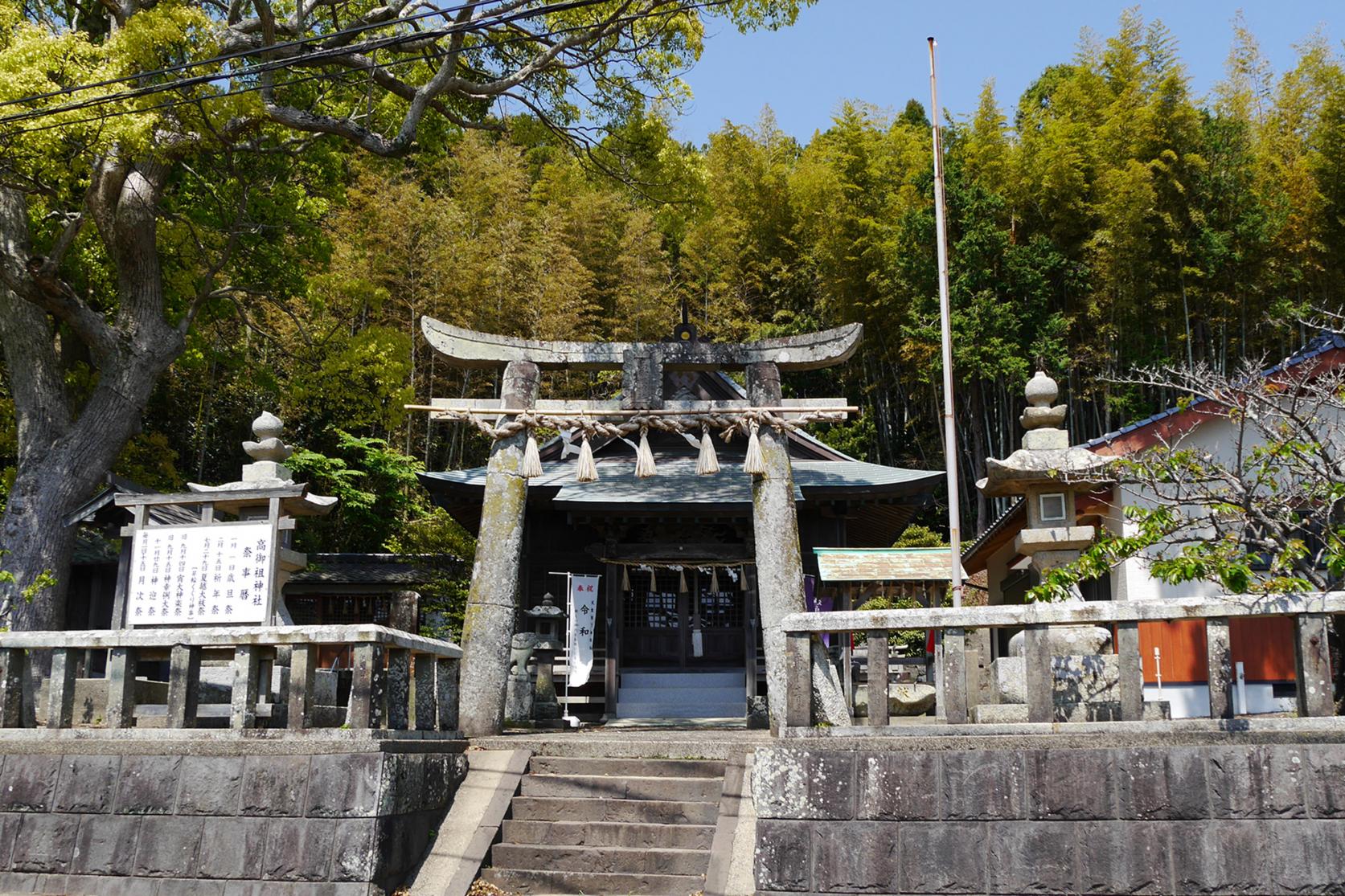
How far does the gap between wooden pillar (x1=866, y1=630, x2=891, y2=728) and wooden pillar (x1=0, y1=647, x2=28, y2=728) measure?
5.93 metres

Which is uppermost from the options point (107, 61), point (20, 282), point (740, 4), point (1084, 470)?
point (740, 4)

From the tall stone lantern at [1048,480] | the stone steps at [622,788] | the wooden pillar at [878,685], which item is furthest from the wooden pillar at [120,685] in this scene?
the tall stone lantern at [1048,480]

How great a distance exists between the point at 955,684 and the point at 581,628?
8252mm

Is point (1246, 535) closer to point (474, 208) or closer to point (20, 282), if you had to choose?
point (20, 282)

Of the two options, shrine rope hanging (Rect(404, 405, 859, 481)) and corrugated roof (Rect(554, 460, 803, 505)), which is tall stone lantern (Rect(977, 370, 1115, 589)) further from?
corrugated roof (Rect(554, 460, 803, 505))

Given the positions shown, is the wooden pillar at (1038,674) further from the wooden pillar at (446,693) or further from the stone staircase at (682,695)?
the stone staircase at (682,695)

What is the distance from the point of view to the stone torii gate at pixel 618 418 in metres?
9.59

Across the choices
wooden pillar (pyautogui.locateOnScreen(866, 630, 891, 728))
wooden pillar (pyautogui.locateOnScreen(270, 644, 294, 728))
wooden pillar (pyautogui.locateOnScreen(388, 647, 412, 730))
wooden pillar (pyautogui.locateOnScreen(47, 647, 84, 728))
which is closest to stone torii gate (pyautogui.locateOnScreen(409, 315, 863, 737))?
wooden pillar (pyautogui.locateOnScreen(270, 644, 294, 728))

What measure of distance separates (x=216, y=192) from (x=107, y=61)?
16.2 ft

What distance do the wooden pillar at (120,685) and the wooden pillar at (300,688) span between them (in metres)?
1.11

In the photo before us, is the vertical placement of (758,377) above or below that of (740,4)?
below

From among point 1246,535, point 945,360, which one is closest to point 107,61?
point 945,360

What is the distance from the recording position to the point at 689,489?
48.4 feet

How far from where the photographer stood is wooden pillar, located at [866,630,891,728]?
6.46 m
